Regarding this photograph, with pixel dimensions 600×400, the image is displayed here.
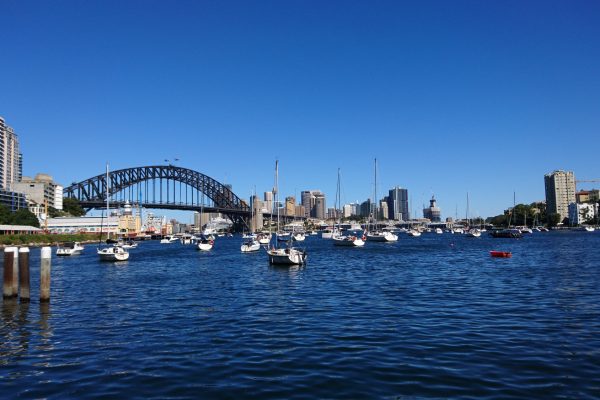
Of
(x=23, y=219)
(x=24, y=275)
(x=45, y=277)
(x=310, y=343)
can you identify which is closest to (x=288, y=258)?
(x=45, y=277)

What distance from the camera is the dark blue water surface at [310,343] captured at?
12.3m

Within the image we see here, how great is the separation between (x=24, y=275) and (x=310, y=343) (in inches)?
814

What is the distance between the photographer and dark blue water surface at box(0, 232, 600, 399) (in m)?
12.3

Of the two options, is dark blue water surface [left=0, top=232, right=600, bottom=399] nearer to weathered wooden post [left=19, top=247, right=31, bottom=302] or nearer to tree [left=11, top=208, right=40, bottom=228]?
weathered wooden post [left=19, top=247, right=31, bottom=302]

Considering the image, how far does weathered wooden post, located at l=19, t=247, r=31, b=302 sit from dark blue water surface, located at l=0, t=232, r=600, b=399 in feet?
2.99

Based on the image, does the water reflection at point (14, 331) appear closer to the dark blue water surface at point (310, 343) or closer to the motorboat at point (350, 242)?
the dark blue water surface at point (310, 343)

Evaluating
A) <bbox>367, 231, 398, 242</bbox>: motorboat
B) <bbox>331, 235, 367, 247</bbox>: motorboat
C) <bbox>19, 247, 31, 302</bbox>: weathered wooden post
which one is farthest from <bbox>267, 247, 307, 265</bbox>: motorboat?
<bbox>367, 231, 398, 242</bbox>: motorboat

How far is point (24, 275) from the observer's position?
92.7ft

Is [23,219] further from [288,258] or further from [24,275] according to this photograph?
[24,275]

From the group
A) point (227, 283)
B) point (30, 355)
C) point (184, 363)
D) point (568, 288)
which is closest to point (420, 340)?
point (184, 363)

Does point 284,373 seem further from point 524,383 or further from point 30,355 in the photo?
point 30,355

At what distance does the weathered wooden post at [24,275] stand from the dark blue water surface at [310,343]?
91 cm

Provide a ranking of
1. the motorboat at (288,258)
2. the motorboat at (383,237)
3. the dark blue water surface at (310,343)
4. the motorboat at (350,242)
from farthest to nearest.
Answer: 1. the motorboat at (383,237)
2. the motorboat at (350,242)
3. the motorboat at (288,258)
4. the dark blue water surface at (310,343)

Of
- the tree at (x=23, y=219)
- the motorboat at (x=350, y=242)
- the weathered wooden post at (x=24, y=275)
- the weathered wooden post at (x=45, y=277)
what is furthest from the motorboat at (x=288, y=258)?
the tree at (x=23, y=219)
